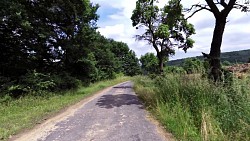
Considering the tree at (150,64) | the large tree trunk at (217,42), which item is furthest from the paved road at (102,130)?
the tree at (150,64)

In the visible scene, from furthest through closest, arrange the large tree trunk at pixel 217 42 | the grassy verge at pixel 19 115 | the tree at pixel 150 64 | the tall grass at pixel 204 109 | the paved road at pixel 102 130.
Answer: the tree at pixel 150 64
the large tree trunk at pixel 217 42
the grassy verge at pixel 19 115
the paved road at pixel 102 130
the tall grass at pixel 204 109

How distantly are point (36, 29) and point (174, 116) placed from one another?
15411 mm

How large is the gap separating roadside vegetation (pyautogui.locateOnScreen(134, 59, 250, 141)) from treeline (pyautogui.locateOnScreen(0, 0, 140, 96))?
36.9ft

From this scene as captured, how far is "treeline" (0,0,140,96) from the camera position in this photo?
18.8m

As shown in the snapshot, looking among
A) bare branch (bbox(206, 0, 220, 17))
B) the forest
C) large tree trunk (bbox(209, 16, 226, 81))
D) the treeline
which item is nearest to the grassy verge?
the forest

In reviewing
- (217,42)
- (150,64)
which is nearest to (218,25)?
(217,42)

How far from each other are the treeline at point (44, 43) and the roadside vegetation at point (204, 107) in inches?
443

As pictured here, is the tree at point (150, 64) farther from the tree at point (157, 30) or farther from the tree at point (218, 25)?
the tree at point (218, 25)

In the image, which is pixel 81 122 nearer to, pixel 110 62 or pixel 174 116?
pixel 174 116

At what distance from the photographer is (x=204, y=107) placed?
25.8 feet

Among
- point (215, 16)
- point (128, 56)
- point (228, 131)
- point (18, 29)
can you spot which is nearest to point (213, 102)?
point (228, 131)

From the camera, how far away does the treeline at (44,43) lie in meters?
18.8

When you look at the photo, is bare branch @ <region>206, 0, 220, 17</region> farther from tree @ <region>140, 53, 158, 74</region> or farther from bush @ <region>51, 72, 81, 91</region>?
tree @ <region>140, 53, 158, 74</region>

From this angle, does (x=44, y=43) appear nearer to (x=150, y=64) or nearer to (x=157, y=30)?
(x=157, y=30)
